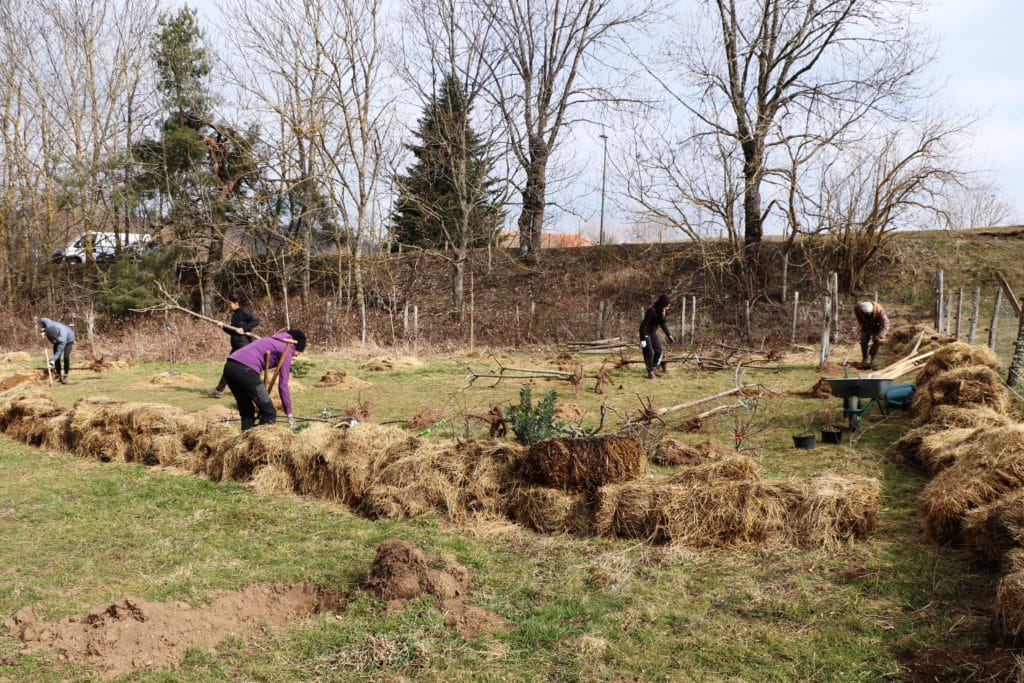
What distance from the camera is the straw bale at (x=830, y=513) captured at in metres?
5.37

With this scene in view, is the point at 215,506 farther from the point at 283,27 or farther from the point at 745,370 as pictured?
the point at 283,27

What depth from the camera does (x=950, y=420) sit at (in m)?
7.86

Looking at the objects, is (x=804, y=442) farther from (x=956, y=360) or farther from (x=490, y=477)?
(x=490, y=477)

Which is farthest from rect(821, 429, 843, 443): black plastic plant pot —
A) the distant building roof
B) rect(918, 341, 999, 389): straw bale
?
the distant building roof

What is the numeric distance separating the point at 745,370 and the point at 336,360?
1115cm

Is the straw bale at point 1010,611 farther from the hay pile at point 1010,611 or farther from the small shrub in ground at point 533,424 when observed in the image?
the small shrub in ground at point 533,424

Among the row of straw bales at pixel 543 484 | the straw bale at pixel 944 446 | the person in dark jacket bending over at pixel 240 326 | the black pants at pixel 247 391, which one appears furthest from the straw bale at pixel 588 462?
the person in dark jacket bending over at pixel 240 326

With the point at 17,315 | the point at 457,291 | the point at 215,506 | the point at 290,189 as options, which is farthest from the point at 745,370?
the point at 17,315

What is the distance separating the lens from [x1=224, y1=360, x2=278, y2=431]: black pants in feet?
28.0

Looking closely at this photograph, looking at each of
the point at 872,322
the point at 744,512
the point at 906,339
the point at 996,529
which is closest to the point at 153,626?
the point at 744,512

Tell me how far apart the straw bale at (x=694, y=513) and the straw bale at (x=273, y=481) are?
3.24 metres

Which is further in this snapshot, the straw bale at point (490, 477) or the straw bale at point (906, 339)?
the straw bale at point (906, 339)

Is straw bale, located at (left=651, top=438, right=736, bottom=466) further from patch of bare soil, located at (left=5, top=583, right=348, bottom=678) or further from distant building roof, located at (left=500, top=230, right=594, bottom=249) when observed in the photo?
distant building roof, located at (left=500, top=230, right=594, bottom=249)

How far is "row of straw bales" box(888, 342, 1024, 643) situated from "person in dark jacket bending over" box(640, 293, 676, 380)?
19.1 ft
